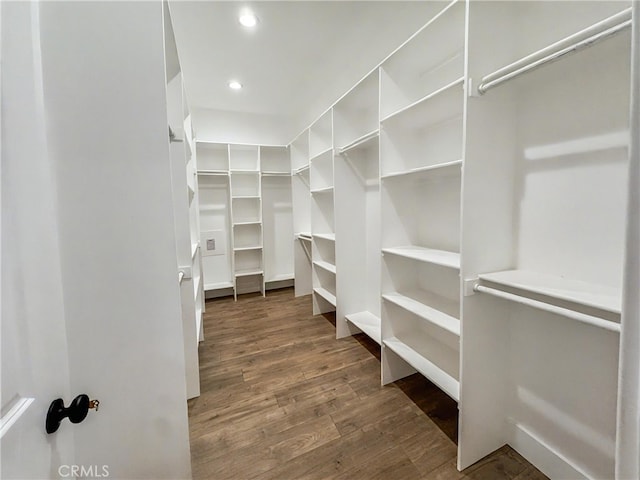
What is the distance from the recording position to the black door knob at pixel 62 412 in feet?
1.78

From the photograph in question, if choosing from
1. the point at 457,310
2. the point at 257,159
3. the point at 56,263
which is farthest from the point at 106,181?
the point at 257,159

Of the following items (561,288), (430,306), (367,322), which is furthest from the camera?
(367,322)

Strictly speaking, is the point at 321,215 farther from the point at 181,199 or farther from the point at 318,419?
the point at 318,419

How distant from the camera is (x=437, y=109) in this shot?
1592 mm

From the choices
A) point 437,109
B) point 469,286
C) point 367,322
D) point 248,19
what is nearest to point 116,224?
point 469,286

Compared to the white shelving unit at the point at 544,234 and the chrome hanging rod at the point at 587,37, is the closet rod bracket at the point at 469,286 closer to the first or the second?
the white shelving unit at the point at 544,234

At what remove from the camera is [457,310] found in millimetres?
1714

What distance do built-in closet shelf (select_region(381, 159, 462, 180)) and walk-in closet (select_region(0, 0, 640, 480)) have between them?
3 centimetres

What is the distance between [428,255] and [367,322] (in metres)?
1.19

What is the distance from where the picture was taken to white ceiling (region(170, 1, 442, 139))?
1.95 m

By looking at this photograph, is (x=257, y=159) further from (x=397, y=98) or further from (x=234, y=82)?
(x=397, y=98)

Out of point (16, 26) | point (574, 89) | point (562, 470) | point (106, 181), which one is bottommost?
point (562, 470)

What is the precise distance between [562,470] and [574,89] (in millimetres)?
1805

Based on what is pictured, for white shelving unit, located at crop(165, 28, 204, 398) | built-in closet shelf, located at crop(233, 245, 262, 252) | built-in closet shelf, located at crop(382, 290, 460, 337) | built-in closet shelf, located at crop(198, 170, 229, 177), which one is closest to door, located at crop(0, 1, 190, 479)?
white shelving unit, located at crop(165, 28, 204, 398)
